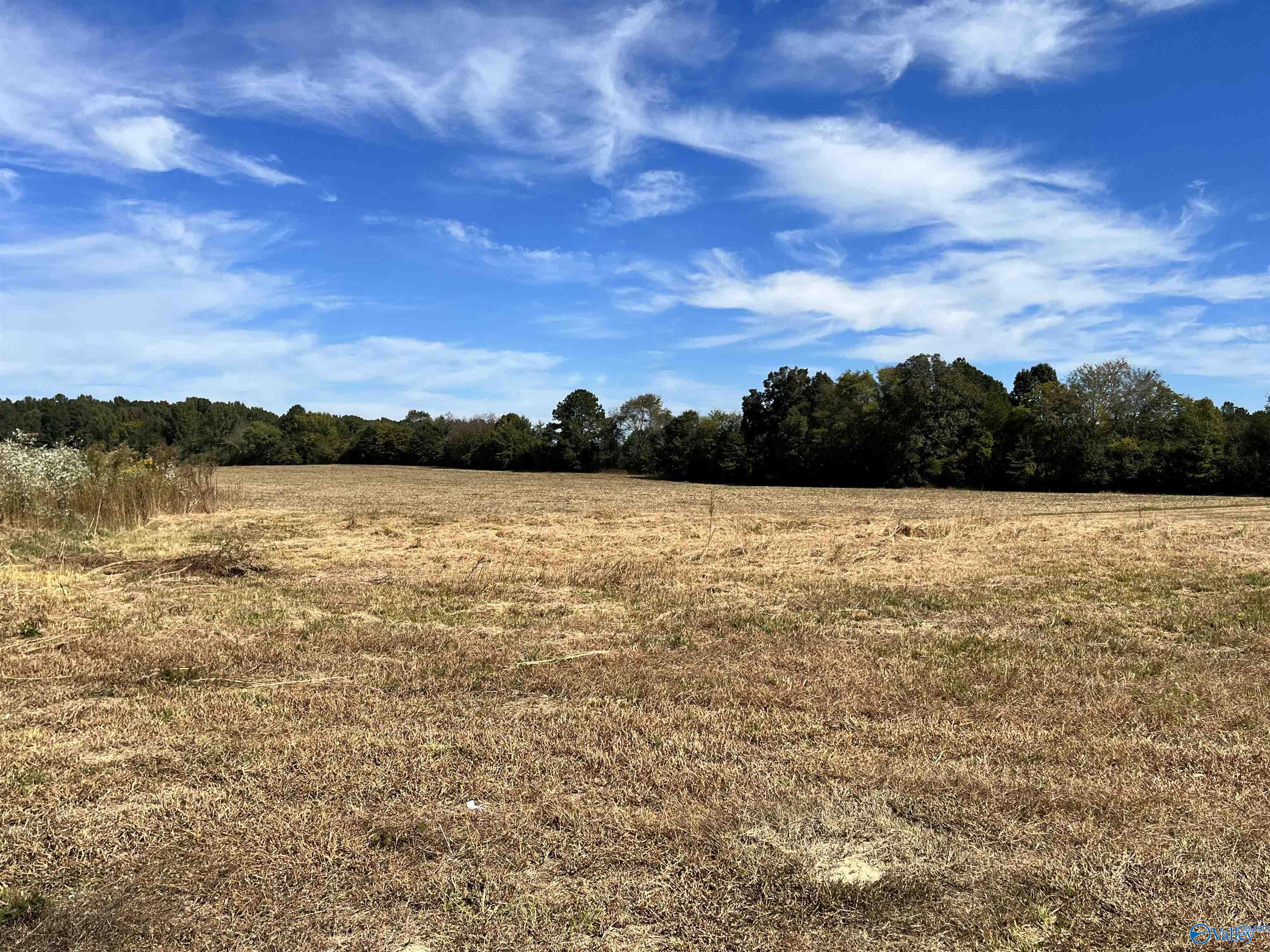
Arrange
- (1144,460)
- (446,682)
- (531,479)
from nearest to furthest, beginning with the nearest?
(446,682), (1144,460), (531,479)

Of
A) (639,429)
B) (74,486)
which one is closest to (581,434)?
(639,429)

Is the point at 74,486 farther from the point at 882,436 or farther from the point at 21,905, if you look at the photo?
the point at 882,436

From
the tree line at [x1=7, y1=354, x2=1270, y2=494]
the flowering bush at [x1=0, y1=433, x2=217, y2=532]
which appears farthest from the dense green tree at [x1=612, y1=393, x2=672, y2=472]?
the flowering bush at [x1=0, y1=433, x2=217, y2=532]

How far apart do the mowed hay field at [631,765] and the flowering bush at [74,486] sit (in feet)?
20.4

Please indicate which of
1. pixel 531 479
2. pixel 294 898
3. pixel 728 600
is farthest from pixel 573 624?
pixel 531 479

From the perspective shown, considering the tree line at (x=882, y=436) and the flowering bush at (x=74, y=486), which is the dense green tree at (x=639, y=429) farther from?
the flowering bush at (x=74, y=486)

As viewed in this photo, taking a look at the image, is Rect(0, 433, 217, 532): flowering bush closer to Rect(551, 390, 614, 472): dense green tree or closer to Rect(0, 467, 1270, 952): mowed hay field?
Rect(0, 467, 1270, 952): mowed hay field

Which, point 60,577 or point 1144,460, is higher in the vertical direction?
point 1144,460

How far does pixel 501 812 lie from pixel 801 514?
22.1 m

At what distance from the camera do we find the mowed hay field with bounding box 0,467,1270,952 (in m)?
2.84

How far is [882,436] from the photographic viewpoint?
177ft

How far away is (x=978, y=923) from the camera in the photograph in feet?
9.04

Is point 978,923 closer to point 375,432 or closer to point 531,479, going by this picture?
point 531,479

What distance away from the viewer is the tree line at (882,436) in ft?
148
